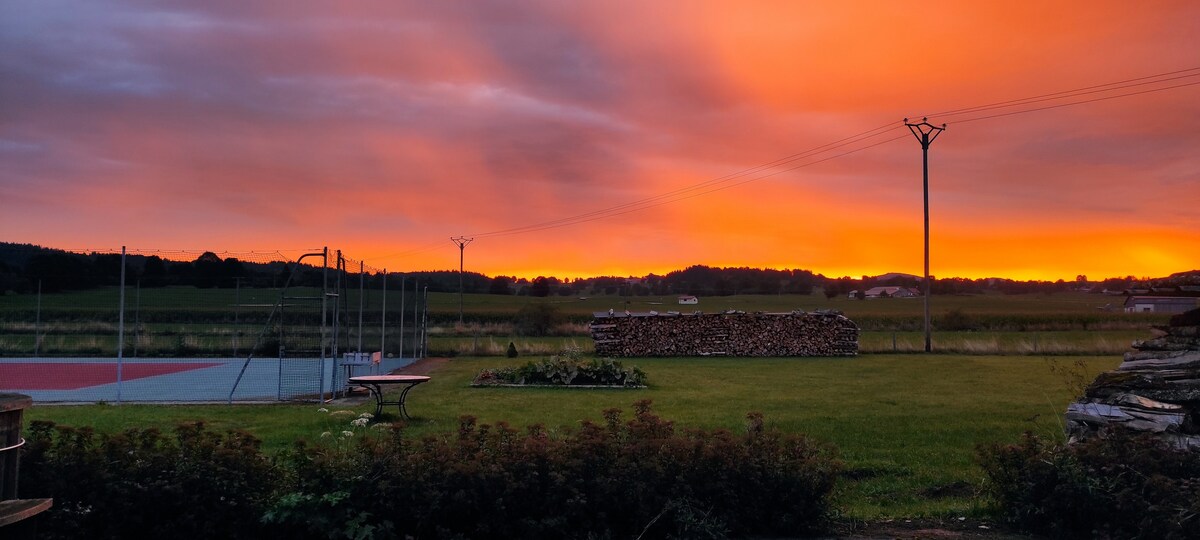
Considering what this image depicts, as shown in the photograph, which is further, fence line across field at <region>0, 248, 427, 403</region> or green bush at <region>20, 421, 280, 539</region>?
fence line across field at <region>0, 248, 427, 403</region>

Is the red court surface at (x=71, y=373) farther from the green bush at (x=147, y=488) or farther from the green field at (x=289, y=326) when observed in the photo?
the green bush at (x=147, y=488)

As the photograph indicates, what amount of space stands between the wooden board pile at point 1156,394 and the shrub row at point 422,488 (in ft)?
9.95

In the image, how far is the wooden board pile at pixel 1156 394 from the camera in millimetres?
6722

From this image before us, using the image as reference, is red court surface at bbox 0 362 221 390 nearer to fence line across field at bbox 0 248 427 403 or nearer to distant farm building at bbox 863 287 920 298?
fence line across field at bbox 0 248 427 403

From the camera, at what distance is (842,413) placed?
42.7ft

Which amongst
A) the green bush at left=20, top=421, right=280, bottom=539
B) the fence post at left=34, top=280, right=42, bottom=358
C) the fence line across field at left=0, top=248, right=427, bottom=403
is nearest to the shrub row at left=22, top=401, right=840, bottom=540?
the green bush at left=20, top=421, right=280, bottom=539

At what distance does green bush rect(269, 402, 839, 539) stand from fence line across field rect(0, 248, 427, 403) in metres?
10.2

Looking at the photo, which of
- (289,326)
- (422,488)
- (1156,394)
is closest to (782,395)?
(1156,394)

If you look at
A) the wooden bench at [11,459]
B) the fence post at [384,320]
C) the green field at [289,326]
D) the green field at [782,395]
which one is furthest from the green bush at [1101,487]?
the fence post at [384,320]

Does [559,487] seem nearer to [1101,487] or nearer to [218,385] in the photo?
[1101,487]

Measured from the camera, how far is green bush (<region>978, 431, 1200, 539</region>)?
514cm

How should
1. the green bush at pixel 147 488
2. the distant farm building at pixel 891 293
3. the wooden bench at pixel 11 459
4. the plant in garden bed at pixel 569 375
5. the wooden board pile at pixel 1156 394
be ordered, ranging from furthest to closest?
1. the distant farm building at pixel 891 293
2. the plant in garden bed at pixel 569 375
3. the wooden board pile at pixel 1156 394
4. the green bush at pixel 147 488
5. the wooden bench at pixel 11 459

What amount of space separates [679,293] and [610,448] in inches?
2663

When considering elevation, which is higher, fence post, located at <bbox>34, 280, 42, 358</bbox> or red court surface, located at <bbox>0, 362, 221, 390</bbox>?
fence post, located at <bbox>34, 280, 42, 358</bbox>
